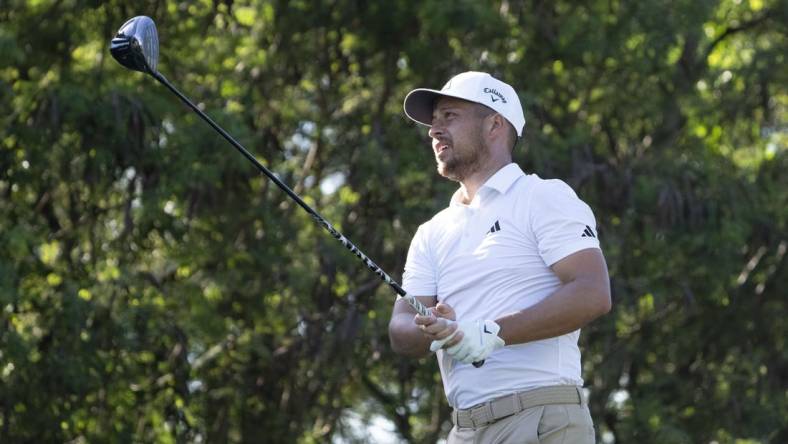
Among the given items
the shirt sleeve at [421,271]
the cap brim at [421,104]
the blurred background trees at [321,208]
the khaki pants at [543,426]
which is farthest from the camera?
the blurred background trees at [321,208]

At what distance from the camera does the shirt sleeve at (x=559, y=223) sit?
4.34m

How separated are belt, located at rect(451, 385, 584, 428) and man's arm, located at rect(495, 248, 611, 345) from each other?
18cm

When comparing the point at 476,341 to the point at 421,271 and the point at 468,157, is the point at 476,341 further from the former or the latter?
the point at 468,157

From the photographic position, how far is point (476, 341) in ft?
13.7

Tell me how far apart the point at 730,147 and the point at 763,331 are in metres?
1.79

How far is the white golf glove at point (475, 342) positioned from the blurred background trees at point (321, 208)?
236 inches

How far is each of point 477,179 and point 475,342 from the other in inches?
27.9

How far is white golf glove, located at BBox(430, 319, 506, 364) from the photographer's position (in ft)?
13.7

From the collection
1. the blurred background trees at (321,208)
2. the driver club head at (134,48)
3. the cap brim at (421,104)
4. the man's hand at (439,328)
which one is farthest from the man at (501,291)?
the blurred background trees at (321,208)

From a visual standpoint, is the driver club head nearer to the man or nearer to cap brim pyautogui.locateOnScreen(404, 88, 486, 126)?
cap brim pyautogui.locateOnScreen(404, 88, 486, 126)

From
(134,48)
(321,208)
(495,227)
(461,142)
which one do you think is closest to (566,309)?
(495,227)

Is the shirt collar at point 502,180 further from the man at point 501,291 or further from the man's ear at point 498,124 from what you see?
the man's ear at point 498,124

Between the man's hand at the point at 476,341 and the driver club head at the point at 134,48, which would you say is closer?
the man's hand at the point at 476,341

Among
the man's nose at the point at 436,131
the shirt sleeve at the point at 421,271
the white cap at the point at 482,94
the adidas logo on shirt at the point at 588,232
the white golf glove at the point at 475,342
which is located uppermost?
the white cap at the point at 482,94
